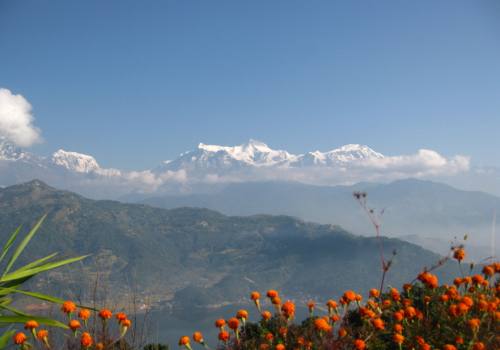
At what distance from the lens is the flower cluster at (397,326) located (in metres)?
3.50

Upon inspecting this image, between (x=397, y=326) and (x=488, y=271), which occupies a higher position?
(x=488, y=271)

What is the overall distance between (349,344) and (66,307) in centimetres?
262

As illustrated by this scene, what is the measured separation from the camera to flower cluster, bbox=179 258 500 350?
3496mm

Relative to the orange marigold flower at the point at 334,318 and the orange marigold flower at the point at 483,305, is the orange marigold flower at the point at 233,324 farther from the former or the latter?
the orange marigold flower at the point at 483,305

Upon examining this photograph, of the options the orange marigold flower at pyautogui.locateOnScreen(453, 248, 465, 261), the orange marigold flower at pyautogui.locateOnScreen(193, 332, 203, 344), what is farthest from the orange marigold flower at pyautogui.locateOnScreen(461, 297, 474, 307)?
the orange marigold flower at pyautogui.locateOnScreen(193, 332, 203, 344)

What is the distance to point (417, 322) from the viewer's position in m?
4.03

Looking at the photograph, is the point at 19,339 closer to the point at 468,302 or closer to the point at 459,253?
the point at 468,302

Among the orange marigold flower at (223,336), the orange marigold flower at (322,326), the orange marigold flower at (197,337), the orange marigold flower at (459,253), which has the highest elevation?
the orange marigold flower at (459,253)

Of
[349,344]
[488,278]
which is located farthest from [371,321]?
[488,278]

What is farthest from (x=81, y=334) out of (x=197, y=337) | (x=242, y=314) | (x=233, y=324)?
(x=242, y=314)

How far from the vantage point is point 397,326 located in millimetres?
3520

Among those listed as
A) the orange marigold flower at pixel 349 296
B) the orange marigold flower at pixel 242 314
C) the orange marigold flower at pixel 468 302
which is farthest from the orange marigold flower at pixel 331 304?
the orange marigold flower at pixel 468 302

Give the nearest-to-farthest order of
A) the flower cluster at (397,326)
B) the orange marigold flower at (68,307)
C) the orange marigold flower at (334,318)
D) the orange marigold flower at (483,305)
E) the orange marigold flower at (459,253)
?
the flower cluster at (397,326), the orange marigold flower at (483,305), the orange marigold flower at (68,307), the orange marigold flower at (334,318), the orange marigold flower at (459,253)

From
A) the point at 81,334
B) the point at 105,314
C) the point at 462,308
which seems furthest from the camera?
the point at 105,314
